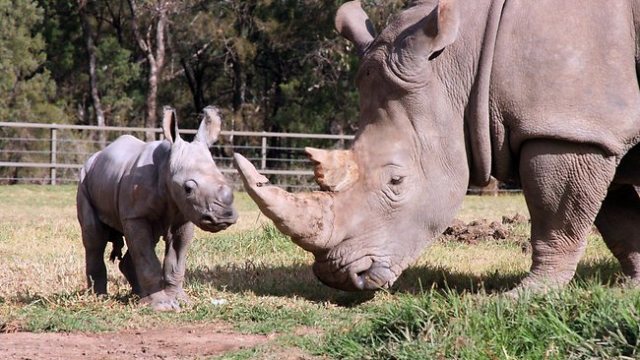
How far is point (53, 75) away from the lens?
1308 inches

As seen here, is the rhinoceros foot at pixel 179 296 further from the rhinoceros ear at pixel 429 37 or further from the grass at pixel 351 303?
the rhinoceros ear at pixel 429 37

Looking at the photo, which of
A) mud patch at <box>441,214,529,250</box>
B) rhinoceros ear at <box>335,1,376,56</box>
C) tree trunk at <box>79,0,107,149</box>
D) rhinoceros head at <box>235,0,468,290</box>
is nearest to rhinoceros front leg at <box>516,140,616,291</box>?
rhinoceros head at <box>235,0,468,290</box>

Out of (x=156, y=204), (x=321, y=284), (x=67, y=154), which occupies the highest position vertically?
(x=156, y=204)

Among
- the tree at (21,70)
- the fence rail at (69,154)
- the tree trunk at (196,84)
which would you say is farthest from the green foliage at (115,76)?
the fence rail at (69,154)

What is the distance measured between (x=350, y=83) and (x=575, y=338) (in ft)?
80.1

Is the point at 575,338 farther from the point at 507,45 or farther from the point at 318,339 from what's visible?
the point at 507,45

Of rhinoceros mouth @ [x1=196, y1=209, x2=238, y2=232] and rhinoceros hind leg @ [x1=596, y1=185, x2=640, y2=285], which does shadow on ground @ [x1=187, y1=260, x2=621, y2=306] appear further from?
rhinoceros mouth @ [x1=196, y1=209, x2=238, y2=232]

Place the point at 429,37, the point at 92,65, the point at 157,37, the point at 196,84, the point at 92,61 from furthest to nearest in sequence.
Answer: the point at 196,84, the point at 92,61, the point at 92,65, the point at 157,37, the point at 429,37

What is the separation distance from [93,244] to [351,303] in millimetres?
1634

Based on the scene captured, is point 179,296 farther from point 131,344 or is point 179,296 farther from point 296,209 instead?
point 131,344

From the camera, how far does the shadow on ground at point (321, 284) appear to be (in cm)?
746

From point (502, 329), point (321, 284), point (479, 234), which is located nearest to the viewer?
point (502, 329)

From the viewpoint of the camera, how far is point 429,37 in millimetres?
6754

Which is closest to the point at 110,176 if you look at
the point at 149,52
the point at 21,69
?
the point at 149,52
